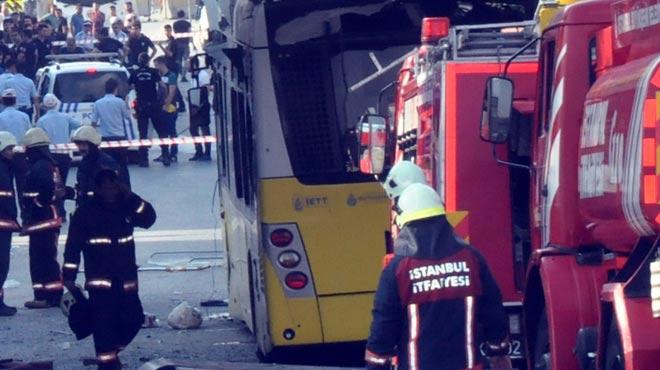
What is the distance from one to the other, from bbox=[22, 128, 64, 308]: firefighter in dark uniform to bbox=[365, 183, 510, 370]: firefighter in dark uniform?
964 cm

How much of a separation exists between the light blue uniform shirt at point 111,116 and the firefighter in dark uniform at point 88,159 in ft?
38.9

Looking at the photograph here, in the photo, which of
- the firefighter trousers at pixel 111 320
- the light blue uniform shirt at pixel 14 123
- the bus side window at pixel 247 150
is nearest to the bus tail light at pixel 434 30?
the bus side window at pixel 247 150

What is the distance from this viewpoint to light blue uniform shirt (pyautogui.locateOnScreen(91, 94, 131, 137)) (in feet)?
89.5

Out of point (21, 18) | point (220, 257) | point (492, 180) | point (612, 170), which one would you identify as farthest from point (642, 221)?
point (21, 18)

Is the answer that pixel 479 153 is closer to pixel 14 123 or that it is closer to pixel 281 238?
pixel 281 238

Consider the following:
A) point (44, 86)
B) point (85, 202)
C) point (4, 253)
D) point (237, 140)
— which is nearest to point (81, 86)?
point (44, 86)

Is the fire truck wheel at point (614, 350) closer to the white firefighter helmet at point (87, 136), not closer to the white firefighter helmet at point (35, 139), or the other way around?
the white firefighter helmet at point (87, 136)

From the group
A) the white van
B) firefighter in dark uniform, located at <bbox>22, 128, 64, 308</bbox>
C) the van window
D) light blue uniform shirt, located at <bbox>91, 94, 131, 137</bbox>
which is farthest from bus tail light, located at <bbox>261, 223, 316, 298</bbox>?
the van window

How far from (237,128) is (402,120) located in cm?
181

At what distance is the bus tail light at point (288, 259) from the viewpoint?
11.6 metres

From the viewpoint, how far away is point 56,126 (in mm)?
24484

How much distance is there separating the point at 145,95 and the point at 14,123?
23.5ft

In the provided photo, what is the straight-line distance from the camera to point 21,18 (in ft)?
131

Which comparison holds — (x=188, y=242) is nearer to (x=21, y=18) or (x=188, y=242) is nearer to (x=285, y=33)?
(x=285, y=33)
